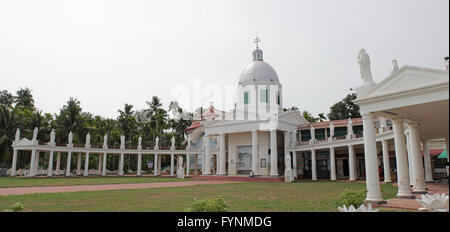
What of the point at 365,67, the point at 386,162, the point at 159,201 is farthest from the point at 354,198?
the point at 386,162

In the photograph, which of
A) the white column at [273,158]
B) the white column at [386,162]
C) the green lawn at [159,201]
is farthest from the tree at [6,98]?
the white column at [386,162]

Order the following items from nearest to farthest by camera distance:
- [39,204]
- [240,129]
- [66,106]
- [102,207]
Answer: [102,207] → [39,204] → [240,129] → [66,106]

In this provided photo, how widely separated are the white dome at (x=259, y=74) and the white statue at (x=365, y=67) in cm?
2891

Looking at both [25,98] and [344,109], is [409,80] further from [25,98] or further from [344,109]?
[25,98]

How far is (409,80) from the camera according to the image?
9312 mm

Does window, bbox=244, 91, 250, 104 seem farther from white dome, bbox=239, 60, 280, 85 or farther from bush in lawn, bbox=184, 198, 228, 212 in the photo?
bush in lawn, bbox=184, 198, 228, 212

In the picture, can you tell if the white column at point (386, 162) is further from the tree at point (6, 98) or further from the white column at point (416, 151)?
the tree at point (6, 98)

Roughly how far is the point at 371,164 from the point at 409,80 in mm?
3480

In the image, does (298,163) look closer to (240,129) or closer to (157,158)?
(240,129)
